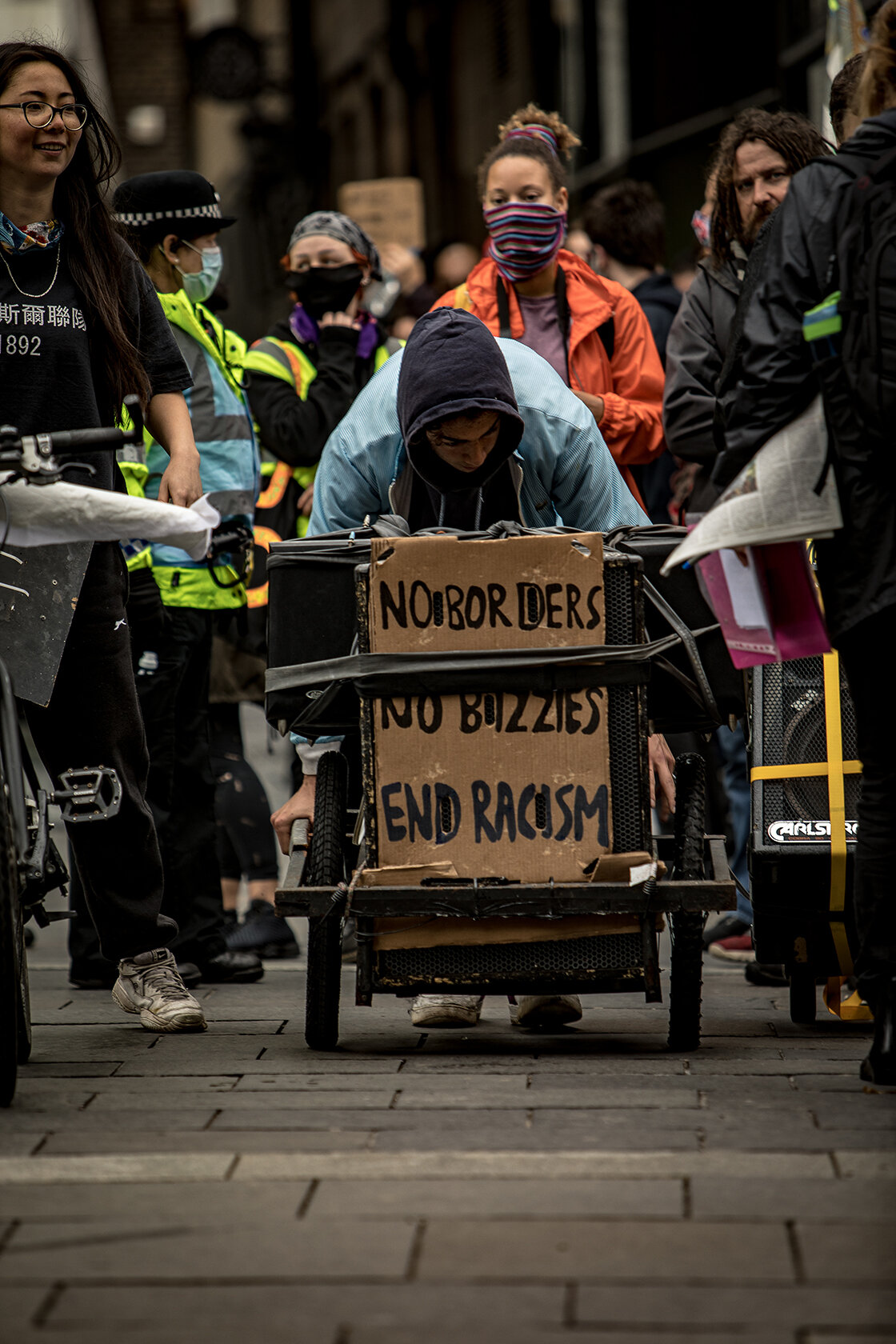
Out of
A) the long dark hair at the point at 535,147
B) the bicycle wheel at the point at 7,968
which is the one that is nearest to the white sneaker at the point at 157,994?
the bicycle wheel at the point at 7,968

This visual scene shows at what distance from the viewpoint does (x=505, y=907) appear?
167 inches

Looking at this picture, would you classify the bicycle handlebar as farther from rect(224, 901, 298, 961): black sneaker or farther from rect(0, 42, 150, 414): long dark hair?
rect(224, 901, 298, 961): black sneaker

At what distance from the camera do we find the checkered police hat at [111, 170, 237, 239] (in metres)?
6.07

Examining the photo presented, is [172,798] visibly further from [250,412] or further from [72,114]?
[72,114]

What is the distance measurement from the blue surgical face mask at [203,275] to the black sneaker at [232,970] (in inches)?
81.1

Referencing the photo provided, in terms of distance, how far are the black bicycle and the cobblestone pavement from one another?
200 mm

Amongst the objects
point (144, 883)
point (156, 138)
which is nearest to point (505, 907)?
point (144, 883)

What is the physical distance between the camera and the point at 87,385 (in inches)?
186

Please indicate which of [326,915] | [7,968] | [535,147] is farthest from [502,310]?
[7,968]

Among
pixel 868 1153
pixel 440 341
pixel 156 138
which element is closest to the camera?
pixel 868 1153

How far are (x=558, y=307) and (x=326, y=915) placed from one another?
2654 mm

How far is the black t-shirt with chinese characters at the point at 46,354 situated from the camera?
462cm

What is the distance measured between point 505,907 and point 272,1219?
54.3 inches

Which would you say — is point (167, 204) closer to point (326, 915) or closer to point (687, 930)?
point (326, 915)
